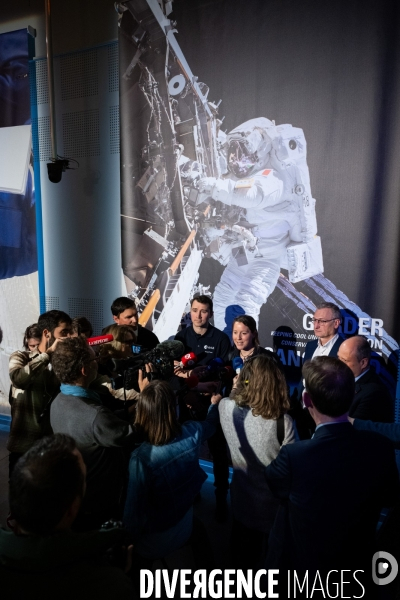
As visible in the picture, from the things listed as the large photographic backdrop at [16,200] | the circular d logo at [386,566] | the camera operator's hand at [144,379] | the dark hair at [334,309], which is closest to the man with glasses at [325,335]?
the dark hair at [334,309]

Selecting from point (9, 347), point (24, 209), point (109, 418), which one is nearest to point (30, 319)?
point (9, 347)

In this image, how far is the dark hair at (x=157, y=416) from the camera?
1.92m

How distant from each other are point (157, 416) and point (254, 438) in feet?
1.70

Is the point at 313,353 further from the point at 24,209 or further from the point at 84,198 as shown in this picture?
the point at 24,209

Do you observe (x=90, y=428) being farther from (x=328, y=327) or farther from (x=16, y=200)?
(x=16, y=200)

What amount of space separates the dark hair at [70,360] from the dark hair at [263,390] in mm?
819

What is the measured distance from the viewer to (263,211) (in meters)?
3.67

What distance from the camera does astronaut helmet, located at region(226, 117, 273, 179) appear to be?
11.8ft

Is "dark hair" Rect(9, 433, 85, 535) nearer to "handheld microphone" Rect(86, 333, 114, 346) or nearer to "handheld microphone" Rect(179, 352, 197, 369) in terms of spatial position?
"handheld microphone" Rect(86, 333, 114, 346)

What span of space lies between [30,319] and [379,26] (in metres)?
4.51

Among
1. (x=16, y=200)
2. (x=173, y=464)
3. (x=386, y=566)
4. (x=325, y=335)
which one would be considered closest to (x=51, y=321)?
(x=173, y=464)

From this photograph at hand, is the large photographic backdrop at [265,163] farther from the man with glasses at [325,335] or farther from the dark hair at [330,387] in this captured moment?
the dark hair at [330,387]

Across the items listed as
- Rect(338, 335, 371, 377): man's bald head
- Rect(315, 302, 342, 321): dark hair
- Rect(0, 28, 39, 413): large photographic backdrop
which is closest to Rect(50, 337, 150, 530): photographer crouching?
Rect(338, 335, 371, 377): man's bald head

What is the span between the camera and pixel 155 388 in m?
1.97
